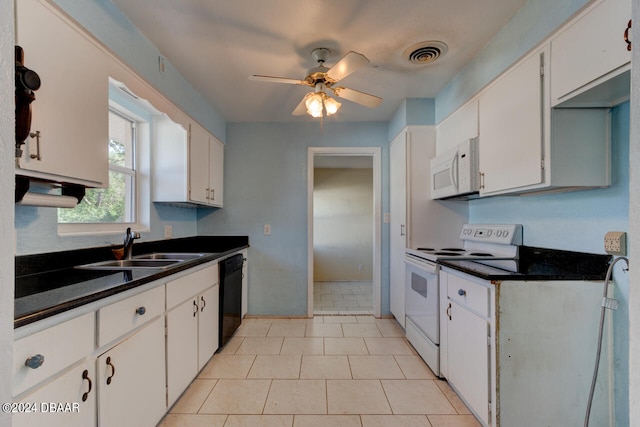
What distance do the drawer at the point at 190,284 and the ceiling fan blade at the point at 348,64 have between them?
164cm

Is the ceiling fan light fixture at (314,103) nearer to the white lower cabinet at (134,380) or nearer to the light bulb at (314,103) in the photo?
the light bulb at (314,103)

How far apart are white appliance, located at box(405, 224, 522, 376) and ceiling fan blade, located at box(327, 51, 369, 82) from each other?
1442 millimetres

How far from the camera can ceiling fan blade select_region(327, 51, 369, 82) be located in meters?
1.63

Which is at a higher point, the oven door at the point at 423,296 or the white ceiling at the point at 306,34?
the white ceiling at the point at 306,34

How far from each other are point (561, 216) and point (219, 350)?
2.72 m

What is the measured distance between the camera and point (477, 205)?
2.52m

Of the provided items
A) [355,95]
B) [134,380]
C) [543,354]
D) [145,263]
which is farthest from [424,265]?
[145,263]

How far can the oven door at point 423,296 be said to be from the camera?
211cm

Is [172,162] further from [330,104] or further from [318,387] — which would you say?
[318,387]

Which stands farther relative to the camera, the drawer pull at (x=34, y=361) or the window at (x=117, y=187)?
the window at (x=117, y=187)

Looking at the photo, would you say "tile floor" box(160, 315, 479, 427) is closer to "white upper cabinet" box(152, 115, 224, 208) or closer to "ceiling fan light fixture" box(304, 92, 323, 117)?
"white upper cabinet" box(152, 115, 224, 208)

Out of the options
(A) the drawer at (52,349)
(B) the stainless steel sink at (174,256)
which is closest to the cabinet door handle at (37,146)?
(A) the drawer at (52,349)

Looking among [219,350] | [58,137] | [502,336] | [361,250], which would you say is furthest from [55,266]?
[361,250]

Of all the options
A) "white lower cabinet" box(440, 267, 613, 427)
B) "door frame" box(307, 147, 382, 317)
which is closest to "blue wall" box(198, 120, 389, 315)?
"door frame" box(307, 147, 382, 317)
